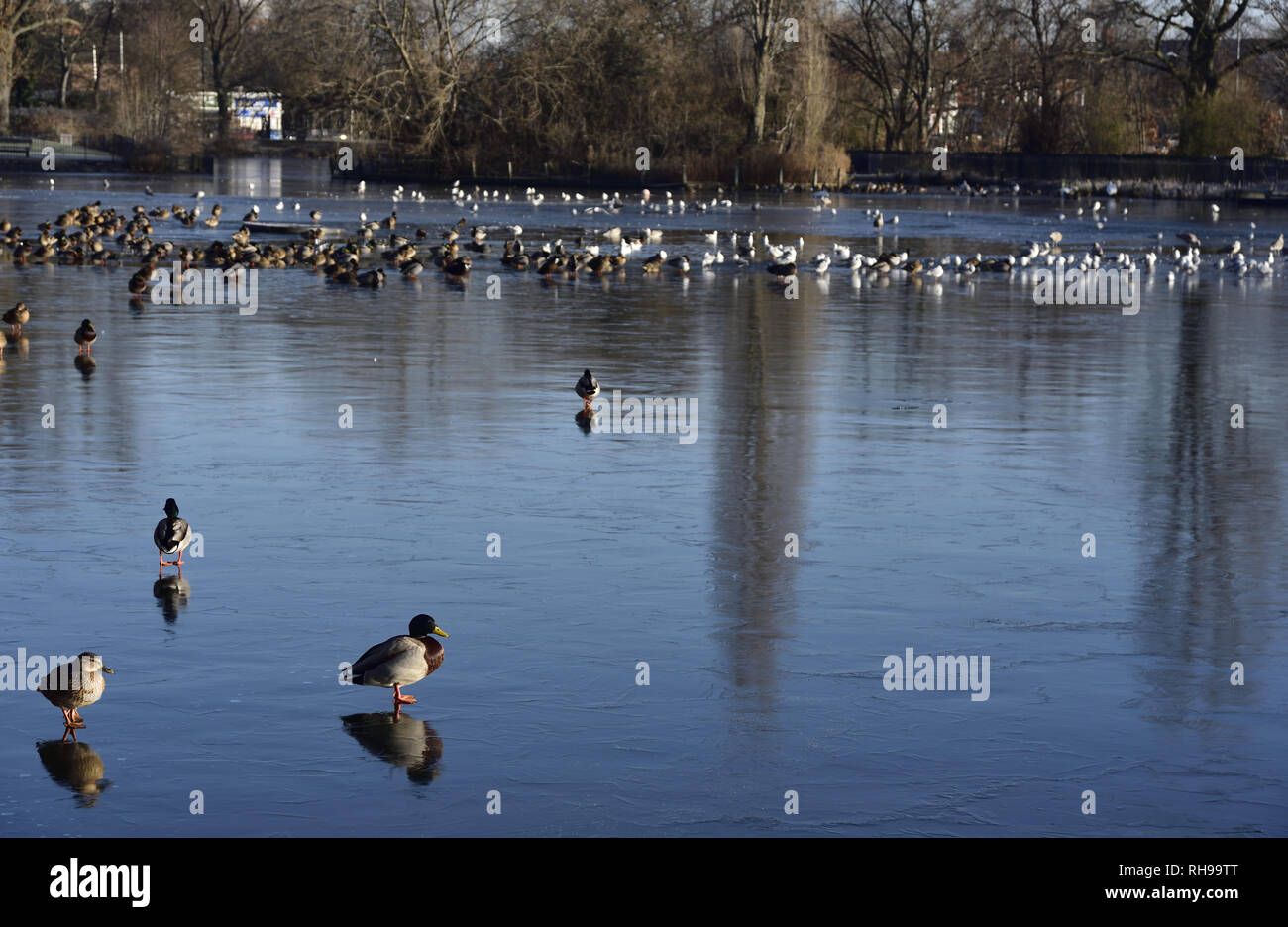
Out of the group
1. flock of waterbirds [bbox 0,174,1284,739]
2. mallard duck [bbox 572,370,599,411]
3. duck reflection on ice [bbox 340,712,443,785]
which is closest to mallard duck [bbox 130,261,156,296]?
flock of waterbirds [bbox 0,174,1284,739]

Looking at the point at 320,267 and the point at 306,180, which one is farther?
the point at 306,180

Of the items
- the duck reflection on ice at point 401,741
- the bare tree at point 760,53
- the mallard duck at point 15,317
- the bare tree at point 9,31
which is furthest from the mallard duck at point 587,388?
the bare tree at point 9,31

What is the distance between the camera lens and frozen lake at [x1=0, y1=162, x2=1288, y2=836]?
6.17 metres

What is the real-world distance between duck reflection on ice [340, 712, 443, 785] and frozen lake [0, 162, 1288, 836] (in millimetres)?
20

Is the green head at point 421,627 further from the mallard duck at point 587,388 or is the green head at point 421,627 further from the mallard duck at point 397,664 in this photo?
the mallard duck at point 587,388

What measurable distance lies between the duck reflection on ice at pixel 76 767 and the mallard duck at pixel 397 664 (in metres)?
1.12

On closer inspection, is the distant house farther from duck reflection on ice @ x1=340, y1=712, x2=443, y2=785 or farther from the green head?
duck reflection on ice @ x1=340, y1=712, x2=443, y2=785

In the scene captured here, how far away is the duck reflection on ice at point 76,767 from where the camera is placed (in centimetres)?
606

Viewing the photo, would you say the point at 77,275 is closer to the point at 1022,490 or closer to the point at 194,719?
the point at 1022,490

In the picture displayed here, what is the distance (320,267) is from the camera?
28.4m

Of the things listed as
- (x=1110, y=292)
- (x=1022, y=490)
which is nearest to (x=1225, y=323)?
(x=1110, y=292)

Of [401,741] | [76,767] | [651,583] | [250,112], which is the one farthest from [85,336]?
[250,112]
